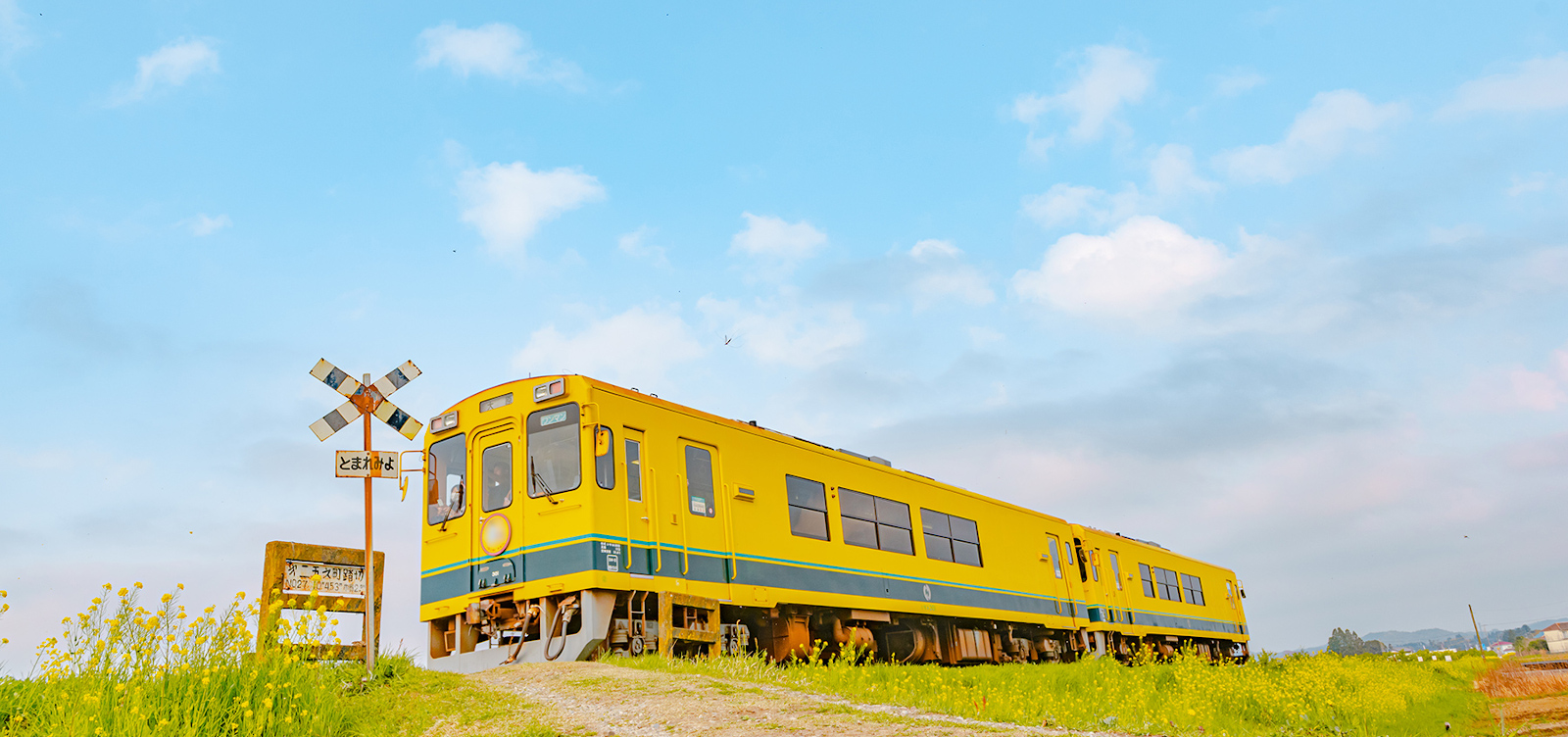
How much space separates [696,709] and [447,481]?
582 cm

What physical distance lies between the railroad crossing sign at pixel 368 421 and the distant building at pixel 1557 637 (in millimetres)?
68408

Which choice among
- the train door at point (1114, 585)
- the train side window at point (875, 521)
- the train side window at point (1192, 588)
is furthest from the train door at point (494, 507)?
the train side window at point (1192, 588)

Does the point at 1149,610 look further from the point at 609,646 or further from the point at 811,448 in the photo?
the point at 609,646

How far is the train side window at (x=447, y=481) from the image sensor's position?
11930 millimetres

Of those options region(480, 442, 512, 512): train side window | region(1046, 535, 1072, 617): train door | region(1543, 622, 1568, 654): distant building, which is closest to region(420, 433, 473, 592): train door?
region(480, 442, 512, 512): train side window

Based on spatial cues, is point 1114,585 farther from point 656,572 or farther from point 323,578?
point 323,578

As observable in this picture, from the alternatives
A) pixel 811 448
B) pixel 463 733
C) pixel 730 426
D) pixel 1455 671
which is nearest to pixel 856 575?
pixel 811 448

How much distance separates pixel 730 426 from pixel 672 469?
4.61ft

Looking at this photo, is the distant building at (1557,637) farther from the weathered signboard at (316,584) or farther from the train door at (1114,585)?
the weathered signboard at (316,584)

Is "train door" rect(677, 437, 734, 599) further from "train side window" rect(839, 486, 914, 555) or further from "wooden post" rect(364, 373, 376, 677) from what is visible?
"wooden post" rect(364, 373, 376, 677)

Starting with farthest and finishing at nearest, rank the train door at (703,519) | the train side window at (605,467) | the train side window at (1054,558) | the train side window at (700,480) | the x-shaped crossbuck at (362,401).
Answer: the train side window at (1054,558)
the train side window at (700,480)
the train door at (703,519)
the train side window at (605,467)
the x-shaped crossbuck at (362,401)

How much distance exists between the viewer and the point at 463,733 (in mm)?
7078

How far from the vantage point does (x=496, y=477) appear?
1169 cm

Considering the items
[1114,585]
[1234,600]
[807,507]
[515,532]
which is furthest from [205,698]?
[1234,600]
